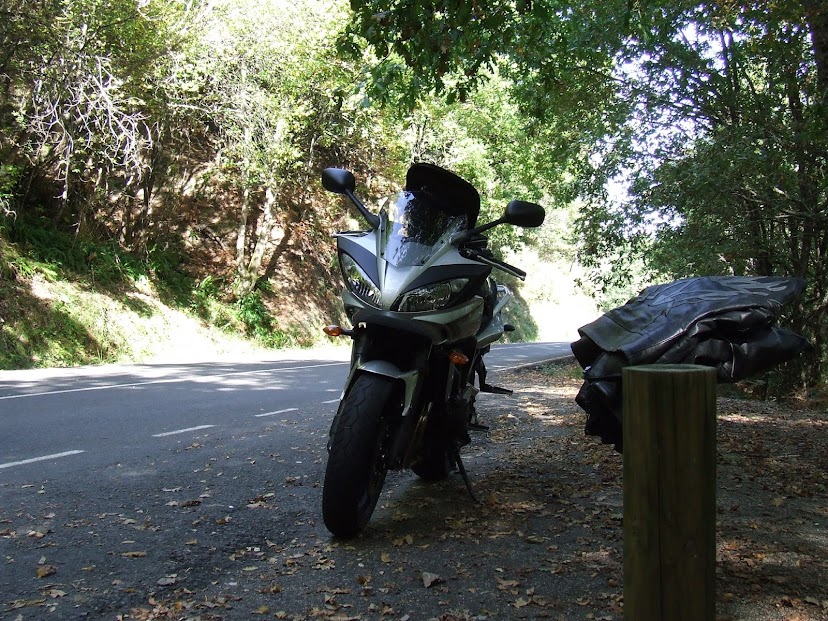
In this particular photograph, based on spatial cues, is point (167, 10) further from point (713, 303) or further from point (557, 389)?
point (713, 303)

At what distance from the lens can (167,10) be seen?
16797mm

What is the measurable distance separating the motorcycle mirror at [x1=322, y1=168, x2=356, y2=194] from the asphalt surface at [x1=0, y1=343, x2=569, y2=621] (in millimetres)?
1979

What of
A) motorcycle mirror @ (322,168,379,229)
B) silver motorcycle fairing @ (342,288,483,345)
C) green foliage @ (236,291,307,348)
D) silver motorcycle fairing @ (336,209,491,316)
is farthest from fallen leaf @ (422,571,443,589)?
green foliage @ (236,291,307,348)

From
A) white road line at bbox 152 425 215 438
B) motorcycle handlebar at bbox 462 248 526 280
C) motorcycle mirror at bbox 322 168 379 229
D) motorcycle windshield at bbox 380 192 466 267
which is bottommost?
white road line at bbox 152 425 215 438

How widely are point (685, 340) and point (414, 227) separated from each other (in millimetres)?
1620

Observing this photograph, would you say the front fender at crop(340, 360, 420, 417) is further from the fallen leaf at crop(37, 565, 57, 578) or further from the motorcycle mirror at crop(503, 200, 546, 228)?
the fallen leaf at crop(37, 565, 57, 578)

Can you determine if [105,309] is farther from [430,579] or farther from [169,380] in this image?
[430,579]

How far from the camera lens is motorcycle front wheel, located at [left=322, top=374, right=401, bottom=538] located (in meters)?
3.93

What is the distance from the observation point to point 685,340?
431 cm

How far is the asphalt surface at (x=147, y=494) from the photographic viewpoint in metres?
3.55

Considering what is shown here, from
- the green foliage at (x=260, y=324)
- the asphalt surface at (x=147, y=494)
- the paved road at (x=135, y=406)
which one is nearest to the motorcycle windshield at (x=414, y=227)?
the asphalt surface at (x=147, y=494)

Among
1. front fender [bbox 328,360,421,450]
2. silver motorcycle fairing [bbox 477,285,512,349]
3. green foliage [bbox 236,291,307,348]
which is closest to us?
front fender [bbox 328,360,421,450]

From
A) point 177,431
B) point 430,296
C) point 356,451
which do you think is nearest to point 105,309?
point 177,431

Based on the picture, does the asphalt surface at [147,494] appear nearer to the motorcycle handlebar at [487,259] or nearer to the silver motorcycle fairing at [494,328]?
the silver motorcycle fairing at [494,328]
